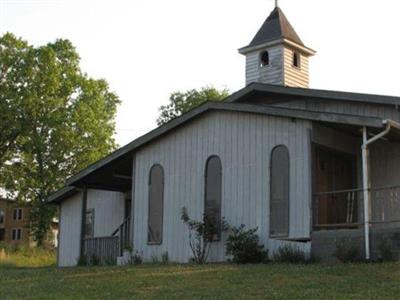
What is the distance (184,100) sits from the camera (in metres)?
58.3

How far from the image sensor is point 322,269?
14156 millimetres

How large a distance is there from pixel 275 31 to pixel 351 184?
288 inches

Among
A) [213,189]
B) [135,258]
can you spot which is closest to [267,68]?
[213,189]

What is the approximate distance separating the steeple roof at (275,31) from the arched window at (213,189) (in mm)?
5988

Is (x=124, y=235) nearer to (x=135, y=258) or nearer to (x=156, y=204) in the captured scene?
(x=135, y=258)

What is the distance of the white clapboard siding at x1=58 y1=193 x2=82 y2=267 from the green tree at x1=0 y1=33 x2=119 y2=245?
20954 mm

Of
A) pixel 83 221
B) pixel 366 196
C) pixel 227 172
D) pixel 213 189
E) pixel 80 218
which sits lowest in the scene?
pixel 83 221

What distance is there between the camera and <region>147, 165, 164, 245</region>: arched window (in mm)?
20156

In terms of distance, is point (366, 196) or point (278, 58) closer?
point (366, 196)

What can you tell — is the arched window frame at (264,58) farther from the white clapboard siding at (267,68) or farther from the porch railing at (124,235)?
the porch railing at (124,235)

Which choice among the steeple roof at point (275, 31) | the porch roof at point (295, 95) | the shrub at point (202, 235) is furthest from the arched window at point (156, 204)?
the steeple roof at point (275, 31)

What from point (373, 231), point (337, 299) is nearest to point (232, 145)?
point (373, 231)

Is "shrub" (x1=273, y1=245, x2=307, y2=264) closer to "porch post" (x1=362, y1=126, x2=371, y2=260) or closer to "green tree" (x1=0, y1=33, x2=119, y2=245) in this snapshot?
"porch post" (x1=362, y1=126, x2=371, y2=260)

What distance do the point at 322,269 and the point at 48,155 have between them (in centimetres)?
3559
